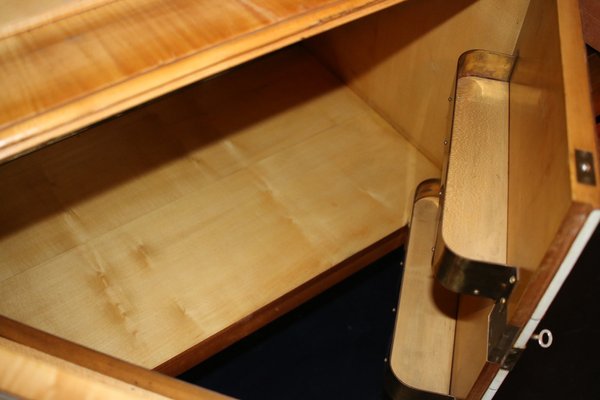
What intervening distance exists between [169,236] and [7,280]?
0.73 ft

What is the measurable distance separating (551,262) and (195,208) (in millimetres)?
584

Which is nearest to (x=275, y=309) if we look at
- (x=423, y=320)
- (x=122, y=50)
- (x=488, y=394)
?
(x=423, y=320)

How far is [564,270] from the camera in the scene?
425 millimetres

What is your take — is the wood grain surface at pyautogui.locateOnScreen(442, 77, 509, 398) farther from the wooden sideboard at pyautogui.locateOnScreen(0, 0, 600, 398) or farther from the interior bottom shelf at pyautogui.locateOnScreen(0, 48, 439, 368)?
the interior bottom shelf at pyautogui.locateOnScreen(0, 48, 439, 368)

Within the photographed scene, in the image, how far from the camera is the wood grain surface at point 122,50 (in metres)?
0.44

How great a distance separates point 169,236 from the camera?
0.85m

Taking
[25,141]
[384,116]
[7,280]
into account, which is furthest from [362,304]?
[25,141]

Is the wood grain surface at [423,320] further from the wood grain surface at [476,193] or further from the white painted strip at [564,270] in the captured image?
the white painted strip at [564,270]

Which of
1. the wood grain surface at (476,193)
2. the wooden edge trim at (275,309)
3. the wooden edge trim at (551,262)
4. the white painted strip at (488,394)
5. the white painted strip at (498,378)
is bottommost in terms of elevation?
the wooden edge trim at (275,309)

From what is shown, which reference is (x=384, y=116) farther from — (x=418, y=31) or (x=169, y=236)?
(x=169, y=236)

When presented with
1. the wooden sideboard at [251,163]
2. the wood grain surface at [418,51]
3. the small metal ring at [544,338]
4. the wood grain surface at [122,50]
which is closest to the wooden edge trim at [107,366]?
the wooden sideboard at [251,163]

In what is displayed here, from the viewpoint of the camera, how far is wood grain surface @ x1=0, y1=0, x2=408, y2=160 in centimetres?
44

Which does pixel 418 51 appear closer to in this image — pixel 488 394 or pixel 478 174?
pixel 478 174

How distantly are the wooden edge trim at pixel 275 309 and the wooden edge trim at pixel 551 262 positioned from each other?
1.21 ft
